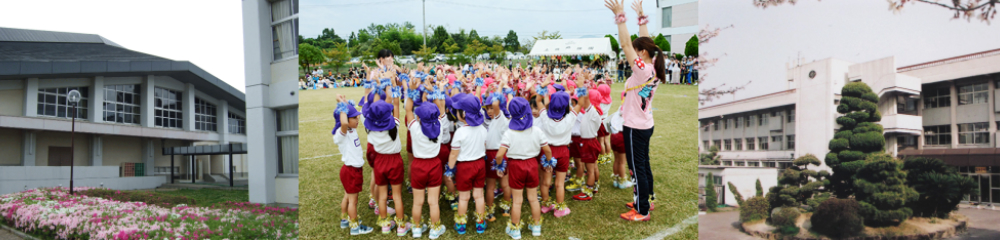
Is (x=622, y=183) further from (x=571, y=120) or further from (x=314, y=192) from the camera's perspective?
(x=314, y=192)

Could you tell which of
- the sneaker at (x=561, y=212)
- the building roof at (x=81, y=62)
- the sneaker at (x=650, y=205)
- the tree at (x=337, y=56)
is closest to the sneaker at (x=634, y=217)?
the sneaker at (x=650, y=205)

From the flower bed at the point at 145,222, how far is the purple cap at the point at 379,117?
1.93 m

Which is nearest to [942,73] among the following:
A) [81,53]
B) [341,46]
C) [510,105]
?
[510,105]

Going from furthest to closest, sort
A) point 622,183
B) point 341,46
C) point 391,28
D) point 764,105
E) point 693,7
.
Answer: point 341,46, point 391,28, point 622,183, point 693,7, point 764,105

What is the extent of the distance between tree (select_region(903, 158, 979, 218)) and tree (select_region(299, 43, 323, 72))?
6360 mm

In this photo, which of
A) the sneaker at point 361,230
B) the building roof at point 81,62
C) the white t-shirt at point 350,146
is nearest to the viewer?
the white t-shirt at point 350,146

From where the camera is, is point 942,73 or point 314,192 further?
point 314,192

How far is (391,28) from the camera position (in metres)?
5.41

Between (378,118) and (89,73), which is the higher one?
(89,73)

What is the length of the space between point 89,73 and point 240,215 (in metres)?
7.95

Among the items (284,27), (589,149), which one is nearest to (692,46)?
(589,149)

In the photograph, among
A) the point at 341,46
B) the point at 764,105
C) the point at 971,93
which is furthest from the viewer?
the point at 341,46

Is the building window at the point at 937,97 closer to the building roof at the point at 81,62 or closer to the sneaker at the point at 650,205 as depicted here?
the sneaker at the point at 650,205

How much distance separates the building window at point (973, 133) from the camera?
120 inches
